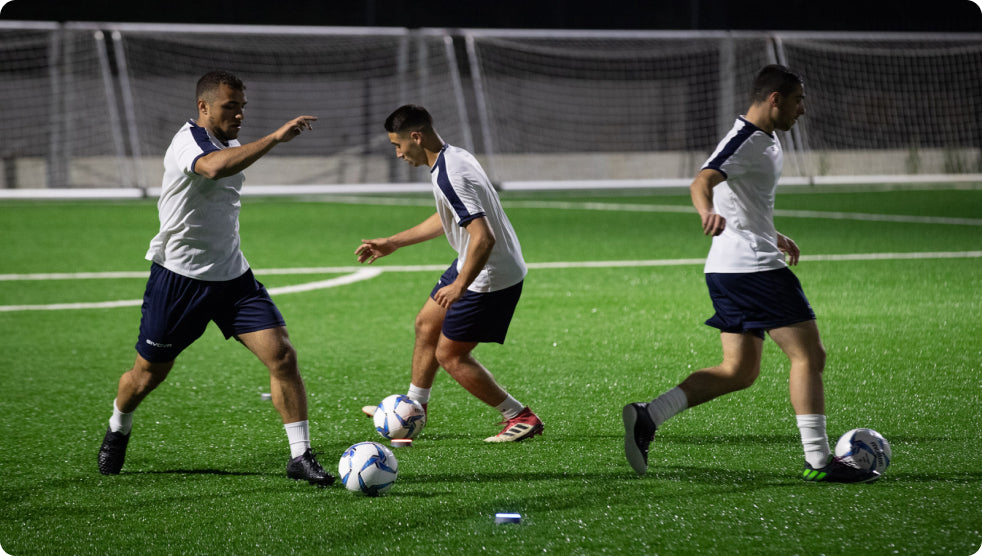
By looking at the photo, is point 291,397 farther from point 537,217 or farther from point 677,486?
point 537,217

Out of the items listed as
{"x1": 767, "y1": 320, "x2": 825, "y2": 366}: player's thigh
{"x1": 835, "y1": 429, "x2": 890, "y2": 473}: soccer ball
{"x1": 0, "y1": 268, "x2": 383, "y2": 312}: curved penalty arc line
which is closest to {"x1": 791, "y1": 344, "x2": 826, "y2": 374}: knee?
{"x1": 767, "y1": 320, "x2": 825, "y2": 366}: player's thigh

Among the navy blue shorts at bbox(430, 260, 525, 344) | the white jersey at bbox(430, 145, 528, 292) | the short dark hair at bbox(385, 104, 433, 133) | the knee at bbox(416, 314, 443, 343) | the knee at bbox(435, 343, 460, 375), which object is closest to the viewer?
the white jersey at bbox(430, 145, 528, 292)

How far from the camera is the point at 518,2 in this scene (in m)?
29.6

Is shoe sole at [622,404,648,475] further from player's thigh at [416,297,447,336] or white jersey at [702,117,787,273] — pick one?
player's thigh at [416,297,447,336]

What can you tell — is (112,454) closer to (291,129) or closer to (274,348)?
(274,348)

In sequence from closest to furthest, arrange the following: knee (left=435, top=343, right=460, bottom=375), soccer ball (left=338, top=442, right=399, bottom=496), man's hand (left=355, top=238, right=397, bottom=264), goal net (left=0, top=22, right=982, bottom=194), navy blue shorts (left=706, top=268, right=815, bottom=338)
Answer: soccer ball (left=338, top=442, right=399, bottom=496), navy blue shorts (left=706, top=268, right=815, bottom=338), knee (left=435, top=343, right=460, bottom=375), man's hand (left=355, top=238, right=397, bottom=264), goal net (left=0, top=22, right=982, bottom=194)

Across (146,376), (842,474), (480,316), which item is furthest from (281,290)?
(842,474)

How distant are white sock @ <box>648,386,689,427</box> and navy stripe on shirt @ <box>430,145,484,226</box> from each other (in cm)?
109

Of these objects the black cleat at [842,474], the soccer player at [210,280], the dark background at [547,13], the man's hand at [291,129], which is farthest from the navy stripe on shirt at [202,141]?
the dark background at [547,13]

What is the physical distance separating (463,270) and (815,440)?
159 centimetres

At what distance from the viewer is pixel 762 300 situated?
4.66 metres

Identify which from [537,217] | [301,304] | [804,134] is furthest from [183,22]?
[301,304]

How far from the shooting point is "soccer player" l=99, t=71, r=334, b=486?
4809 mm

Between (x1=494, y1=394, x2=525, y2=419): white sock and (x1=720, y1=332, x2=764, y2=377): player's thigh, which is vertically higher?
(x1=720, y1=332, x2=764, y2=377): player's thigh
